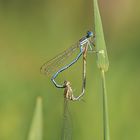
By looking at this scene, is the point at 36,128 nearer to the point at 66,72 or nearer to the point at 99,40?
the point at 99,40

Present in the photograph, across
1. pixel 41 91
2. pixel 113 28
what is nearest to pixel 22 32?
pixel 113 28

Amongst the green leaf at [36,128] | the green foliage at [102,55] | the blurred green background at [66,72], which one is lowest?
the green leaf at [36,128]

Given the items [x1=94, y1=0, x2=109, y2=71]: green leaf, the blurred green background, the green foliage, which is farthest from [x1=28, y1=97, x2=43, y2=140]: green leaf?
the blurred green background

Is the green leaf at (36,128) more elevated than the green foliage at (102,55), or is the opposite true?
the green foliage at (102,55)

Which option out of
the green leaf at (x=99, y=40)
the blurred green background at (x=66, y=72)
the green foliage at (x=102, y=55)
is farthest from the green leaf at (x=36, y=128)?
the blurred green background at (x=66, y=72)

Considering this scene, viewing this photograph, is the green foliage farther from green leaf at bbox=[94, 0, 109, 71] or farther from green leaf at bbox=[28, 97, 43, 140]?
green leaf at bbox=[28, 97, 43, 140]

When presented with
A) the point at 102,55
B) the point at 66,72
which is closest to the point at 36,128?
the point at 102,55

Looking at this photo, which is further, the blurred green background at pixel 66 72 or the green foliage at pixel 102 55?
the blurred green background at pixel 66 72

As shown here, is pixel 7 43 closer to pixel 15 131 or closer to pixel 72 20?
pixel 72 20

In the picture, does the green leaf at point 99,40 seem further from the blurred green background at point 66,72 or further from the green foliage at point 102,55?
the blurred green background at point 66,72
